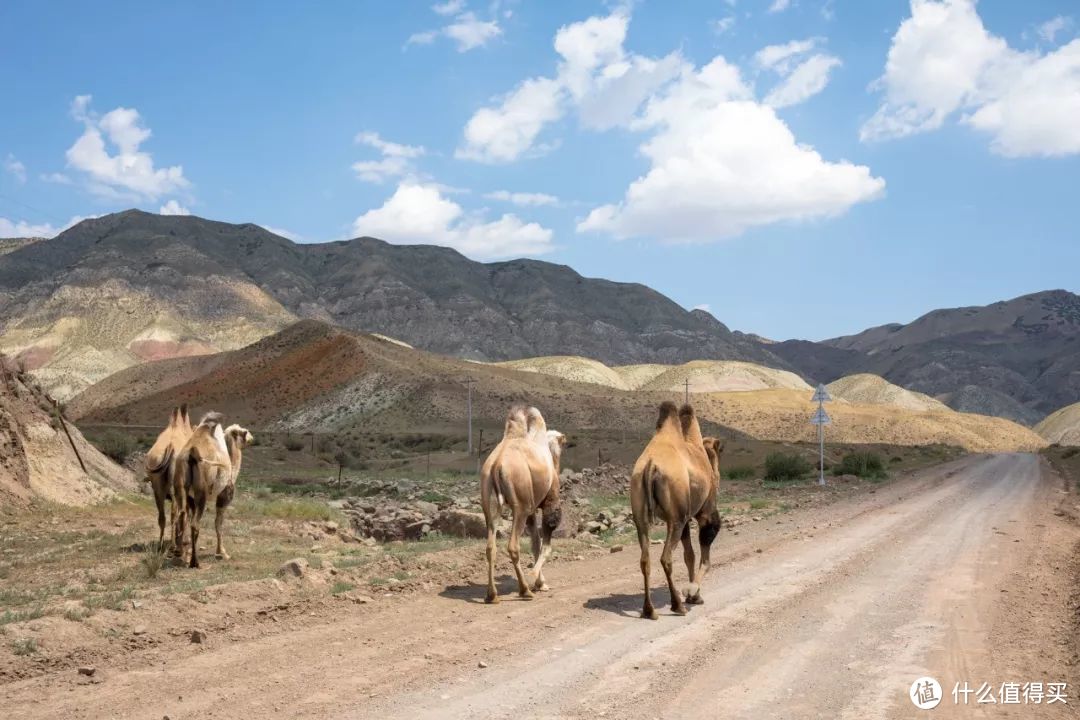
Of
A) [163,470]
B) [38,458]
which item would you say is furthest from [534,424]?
[38,458]

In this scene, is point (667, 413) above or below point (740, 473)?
above

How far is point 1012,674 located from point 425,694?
4.97m

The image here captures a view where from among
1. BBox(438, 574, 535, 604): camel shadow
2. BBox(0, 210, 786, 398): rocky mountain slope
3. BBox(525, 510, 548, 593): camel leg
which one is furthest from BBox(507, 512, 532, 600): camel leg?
BBox(0, 210, 786, 398): rocky mountain slope

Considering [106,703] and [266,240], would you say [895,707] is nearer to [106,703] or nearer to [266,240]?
[106,703]

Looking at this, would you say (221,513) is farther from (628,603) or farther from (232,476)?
(628,603)

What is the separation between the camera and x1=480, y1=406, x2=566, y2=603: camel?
10.6 metres

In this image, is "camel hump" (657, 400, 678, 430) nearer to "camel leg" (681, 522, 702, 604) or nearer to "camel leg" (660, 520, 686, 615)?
"camel leg" (681, 522, 702, 604)

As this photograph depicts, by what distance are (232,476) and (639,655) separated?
973 centimetres

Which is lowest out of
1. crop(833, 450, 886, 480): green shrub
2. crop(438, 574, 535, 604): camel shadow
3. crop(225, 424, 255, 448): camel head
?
crop(833, 450, 886, 480): green shrub

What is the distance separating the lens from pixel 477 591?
37.2 ft

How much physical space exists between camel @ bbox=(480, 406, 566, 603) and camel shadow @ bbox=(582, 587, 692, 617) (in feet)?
2.84

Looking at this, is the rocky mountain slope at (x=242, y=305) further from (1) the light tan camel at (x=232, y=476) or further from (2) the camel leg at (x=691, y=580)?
(2) the camel leg at (x=691, y=580)

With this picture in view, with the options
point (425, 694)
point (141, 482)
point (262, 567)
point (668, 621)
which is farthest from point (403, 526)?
point (425, 694)

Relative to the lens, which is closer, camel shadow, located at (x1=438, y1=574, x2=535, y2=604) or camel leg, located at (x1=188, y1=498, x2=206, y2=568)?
camel shadow, located at (x1=438, y1=574, x2=535, y2=604)
